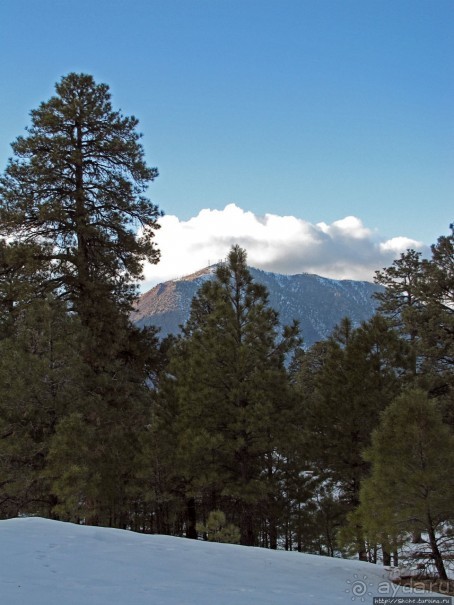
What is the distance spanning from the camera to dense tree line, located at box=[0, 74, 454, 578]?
1156cm

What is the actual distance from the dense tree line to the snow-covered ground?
162 inches

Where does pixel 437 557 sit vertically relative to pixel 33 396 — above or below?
below

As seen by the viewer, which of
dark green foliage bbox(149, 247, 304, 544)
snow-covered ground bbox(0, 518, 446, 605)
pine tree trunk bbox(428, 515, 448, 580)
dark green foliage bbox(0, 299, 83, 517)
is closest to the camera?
snow-covered ground bbox(0, 518, 446, 605)

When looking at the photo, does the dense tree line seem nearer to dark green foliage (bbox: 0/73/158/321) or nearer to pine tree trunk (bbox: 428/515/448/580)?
dark green foliage (bbox: 0/73/158/321)

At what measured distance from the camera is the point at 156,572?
5.26 meters

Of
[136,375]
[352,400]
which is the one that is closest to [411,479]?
[352,400]

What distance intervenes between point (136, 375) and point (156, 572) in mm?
10714

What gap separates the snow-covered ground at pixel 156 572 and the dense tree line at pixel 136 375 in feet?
13.5

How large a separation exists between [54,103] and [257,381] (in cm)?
1052

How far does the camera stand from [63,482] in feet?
34.5

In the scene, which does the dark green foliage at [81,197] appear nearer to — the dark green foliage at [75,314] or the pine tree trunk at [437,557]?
the dark green foliage at [75,314]

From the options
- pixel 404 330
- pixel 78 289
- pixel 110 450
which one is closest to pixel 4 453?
pixel 110 450

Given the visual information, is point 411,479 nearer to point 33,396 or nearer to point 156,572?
point 156,572

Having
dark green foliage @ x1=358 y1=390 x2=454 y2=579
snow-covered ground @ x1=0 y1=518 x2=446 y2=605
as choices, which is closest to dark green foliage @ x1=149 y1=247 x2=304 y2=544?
snow-covered ground @ x1=0 y1=518 x2=446 y2=605
